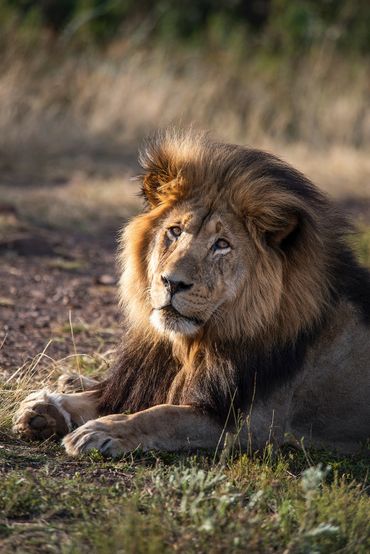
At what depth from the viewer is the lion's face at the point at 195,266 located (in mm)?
4277

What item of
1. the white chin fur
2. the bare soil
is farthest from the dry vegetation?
the white chin fur

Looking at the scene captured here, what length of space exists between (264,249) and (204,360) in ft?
1.67

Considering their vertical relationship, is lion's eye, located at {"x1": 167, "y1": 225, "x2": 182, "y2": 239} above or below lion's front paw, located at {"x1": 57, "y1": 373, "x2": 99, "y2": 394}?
above

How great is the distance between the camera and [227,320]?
4.45 m

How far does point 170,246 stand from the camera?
448 centimetres

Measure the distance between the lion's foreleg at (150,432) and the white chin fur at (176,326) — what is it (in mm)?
312

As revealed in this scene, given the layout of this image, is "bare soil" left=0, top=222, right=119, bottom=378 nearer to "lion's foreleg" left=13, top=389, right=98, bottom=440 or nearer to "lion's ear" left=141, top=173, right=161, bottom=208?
"lion's foreleg" left=13, top=389, right=98, bottom=440

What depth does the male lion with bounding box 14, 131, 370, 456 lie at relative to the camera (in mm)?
4375

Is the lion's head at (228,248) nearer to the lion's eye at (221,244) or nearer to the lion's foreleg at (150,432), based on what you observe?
the lion's eye at (221,244)

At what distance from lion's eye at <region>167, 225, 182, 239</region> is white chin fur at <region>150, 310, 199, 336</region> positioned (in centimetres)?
34

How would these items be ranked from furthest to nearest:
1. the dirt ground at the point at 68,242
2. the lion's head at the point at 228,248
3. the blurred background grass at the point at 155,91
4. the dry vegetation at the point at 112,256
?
the blurred background grass at the point at 155,91 → the dirt ground at the point at 68,242 → the lion's head at the point at 228,248 → the dry vegetation at the point at 112,256

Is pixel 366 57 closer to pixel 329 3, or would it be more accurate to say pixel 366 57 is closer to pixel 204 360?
pixel 329 3

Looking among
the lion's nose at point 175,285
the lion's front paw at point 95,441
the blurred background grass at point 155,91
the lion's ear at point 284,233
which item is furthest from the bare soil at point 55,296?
the lion's ear at point 284,233

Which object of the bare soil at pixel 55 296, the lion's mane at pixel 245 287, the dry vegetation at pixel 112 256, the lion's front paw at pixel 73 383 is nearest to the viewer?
the dry vegetation at pixel 112 256
